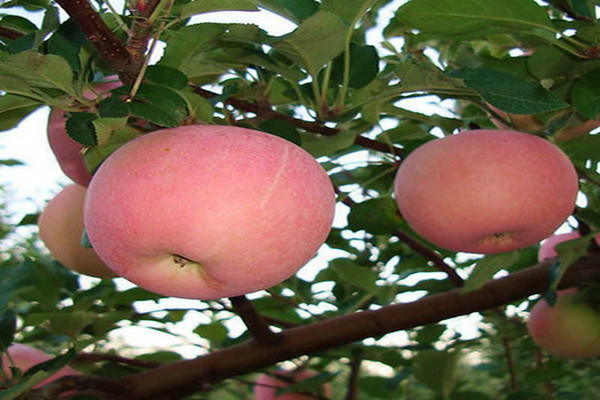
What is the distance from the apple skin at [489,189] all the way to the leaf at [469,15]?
0.58 ft

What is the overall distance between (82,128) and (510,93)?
549 millimetres

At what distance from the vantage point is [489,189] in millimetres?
996

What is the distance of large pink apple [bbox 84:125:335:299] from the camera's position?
69 centimetres

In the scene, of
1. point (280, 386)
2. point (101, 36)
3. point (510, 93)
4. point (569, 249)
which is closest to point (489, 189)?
point (510, 93)

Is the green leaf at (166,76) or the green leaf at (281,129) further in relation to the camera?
the green leaf at (281,129)

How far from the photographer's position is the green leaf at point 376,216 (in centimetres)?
121

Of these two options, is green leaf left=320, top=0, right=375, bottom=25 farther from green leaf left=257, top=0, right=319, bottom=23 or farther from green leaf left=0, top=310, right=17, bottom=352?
green leaf left=0, top=310, right=17, bottom=352

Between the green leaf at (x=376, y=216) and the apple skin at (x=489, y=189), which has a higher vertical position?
the apple skin at (x=489, y=189)

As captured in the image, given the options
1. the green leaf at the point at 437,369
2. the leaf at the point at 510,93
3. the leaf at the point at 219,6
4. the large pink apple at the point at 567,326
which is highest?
the leaf at the point at 219,6

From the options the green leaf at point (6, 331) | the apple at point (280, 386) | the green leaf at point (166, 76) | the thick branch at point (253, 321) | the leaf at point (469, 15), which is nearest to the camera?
the green leaf at point (166, 76)

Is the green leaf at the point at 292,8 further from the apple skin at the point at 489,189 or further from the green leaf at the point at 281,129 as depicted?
the apple skin at the point at 489,189

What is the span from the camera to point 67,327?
4.79 feet

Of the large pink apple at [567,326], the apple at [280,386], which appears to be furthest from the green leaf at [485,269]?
the apple at [280,386]

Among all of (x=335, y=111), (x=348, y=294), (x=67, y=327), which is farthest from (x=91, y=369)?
(x=335, y=111)
